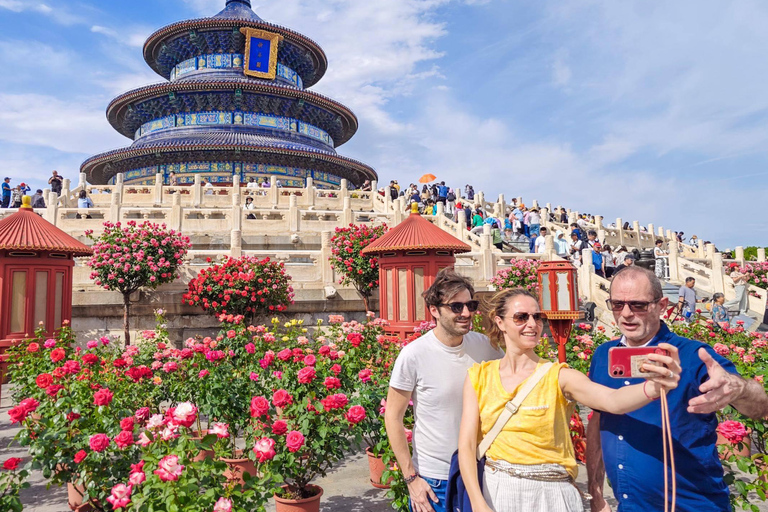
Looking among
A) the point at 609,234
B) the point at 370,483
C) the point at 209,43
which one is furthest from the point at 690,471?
the point at 209,43

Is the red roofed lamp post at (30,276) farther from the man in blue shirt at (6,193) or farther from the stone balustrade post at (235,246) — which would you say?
the man in blue shirt at (6,193)

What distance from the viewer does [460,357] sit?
99.8 inches

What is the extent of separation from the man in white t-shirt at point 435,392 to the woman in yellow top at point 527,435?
273 millimetres

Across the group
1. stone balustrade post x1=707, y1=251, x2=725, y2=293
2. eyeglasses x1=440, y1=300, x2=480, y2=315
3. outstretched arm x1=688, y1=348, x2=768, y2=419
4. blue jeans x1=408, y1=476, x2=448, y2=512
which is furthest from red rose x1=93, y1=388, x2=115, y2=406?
stone balustrade post x1=707, y1=251, x2=725, y2=293

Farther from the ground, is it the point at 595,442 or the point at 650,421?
the point at 650,421

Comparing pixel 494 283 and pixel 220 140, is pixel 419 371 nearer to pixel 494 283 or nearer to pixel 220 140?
pixel 494 283

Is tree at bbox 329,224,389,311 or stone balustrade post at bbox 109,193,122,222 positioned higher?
stone balustrade post at bbox 109,193,122,222

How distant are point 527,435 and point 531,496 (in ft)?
0.75

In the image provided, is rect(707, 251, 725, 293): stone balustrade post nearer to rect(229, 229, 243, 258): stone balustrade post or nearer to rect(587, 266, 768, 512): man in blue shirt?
rect(229, 229, 243, 258): stone balustrade post

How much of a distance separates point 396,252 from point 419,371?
6.03 metres

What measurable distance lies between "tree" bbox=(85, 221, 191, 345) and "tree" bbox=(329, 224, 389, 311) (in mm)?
3115

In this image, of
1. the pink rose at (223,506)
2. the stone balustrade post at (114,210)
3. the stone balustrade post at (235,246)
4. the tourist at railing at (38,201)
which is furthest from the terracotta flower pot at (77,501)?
the tourist at railing at (38,201)

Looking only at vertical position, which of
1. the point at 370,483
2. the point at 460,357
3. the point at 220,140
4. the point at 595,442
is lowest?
the point at 370,483

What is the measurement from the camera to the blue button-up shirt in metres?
1.87
